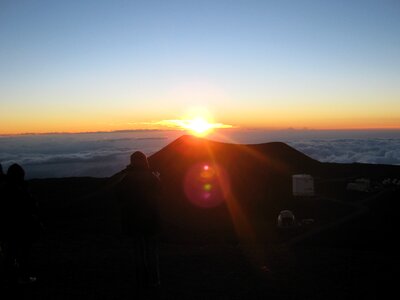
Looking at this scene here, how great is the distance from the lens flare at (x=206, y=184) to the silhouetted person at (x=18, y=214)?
2008cm

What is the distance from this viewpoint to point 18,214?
8.70 metres

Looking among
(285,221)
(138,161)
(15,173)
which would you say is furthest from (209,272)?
(285,221)

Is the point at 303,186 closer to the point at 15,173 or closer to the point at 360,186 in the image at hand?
the point at 360,186

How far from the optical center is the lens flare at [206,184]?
29712mm

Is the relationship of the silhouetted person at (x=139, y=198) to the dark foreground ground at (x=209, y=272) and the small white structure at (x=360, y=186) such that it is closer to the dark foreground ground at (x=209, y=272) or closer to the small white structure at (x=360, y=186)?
the dark foreground ground at (x=209, y=272)

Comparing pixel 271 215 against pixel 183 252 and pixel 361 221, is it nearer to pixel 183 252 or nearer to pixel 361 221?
pixel 361 221

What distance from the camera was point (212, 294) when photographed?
867 cm

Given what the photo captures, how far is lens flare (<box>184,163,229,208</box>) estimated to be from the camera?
2971cm

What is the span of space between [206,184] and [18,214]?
23.6 meters

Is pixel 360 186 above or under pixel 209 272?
under

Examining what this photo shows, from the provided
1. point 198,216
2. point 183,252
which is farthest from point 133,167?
point 198,216

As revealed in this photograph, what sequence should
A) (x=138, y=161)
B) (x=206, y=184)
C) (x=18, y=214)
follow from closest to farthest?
(x=138, y=161) < (x=18, y=214) < (x=206, y=184)

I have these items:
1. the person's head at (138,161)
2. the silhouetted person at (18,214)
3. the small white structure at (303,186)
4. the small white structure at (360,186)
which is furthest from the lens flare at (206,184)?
the person's head at (138,161)

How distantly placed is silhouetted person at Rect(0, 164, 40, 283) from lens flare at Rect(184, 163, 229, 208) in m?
20.1
